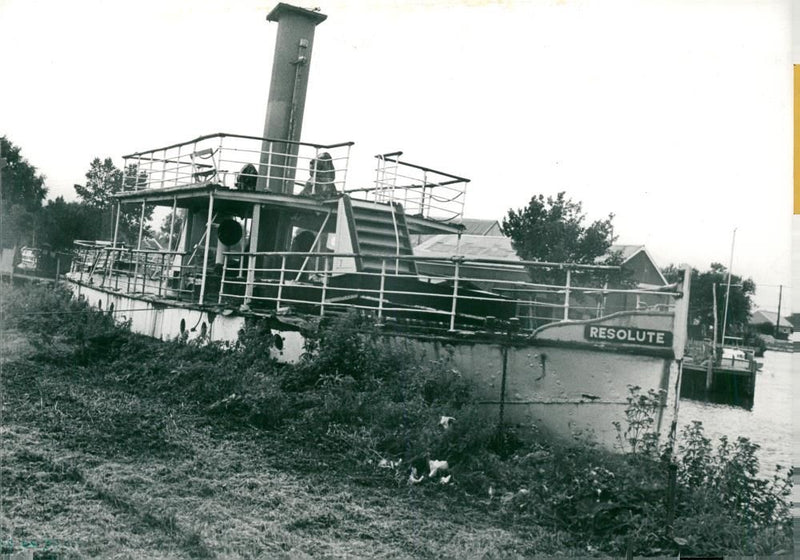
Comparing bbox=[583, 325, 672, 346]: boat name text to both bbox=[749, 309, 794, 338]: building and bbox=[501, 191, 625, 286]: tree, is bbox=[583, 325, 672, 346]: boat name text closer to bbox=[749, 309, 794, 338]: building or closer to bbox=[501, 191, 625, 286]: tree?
bbox=[749, 309, 794, 338]: building

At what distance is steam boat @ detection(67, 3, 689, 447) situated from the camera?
6.76m

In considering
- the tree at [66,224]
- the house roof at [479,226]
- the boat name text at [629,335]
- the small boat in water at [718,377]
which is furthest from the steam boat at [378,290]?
the house roof at [479,226]

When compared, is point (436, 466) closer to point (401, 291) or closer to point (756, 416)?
point (401, 291)

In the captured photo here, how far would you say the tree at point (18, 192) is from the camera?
7.16m

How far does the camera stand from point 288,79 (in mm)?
13102

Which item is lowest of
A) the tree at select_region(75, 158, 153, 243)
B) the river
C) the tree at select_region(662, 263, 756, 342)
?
the river

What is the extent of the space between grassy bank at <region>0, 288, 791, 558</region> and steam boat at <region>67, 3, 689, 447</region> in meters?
0.37

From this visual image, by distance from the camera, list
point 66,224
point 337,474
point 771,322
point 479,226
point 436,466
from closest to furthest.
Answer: point 337,474
point 436,466
point 771,322
point 66,224
point 479,226

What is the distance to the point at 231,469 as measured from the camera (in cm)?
568

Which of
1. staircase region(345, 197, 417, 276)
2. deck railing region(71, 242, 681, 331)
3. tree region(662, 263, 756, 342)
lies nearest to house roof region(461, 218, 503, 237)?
deck railing region(71, 242, 681, 331)

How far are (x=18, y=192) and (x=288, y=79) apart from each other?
535 centimetres

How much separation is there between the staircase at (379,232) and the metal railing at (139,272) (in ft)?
9.38

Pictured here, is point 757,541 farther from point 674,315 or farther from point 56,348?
point 56,348

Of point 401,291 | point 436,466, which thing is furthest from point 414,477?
point 401,291
